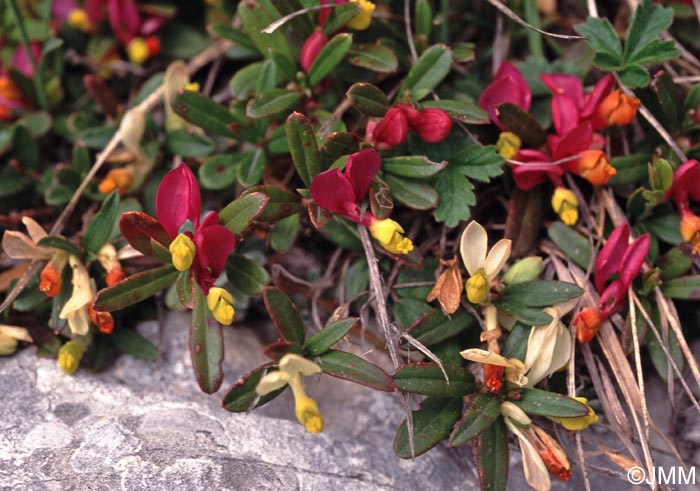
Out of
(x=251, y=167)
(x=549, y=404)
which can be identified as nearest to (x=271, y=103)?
(x=251, y=167)

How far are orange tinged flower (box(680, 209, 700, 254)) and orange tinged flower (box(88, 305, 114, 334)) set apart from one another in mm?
1606

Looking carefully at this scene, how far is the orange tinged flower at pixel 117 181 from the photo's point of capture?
213 cm

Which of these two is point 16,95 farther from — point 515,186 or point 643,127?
point 643,127

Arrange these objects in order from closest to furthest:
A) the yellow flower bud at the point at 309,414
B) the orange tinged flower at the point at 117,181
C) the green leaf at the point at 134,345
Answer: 1. the yellow flower bud at the point at 309,414
2. the green leaf at the point at 134,345
3. the orange tinged flower at the point at 117,181

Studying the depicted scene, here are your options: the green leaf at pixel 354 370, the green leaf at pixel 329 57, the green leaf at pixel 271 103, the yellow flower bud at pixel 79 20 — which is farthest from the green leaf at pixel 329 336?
the yellow flower bud at pixel 79 20

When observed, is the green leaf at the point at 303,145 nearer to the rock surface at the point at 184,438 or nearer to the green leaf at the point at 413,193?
the green leaf at the point at 413,193

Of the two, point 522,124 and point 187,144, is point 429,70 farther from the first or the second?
point 187,144

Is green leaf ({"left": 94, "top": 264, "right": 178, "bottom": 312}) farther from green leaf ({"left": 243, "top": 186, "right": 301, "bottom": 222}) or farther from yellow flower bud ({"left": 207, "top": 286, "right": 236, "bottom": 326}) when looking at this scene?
green leaf ({"left": 243, "top": 186, "right": 301, "bottom": 222})

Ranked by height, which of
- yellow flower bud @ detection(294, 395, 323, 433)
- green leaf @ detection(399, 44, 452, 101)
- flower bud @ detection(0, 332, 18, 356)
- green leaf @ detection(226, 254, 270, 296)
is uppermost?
green leaf @ detection(399, 44, 452, 101)

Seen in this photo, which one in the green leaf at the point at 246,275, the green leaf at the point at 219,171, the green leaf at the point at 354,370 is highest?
the green leaf at the point at 219,171

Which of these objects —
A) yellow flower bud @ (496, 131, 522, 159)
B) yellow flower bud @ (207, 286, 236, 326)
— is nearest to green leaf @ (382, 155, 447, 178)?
yellow flower bud @ (496, 131, 522, 159)

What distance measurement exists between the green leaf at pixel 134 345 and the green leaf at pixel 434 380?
0.79m

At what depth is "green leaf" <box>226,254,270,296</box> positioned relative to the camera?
1828 mm

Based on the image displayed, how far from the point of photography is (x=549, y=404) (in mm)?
1666
